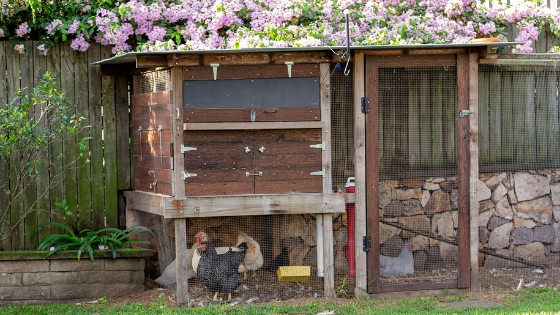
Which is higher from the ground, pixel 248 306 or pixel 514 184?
pixel 514 184

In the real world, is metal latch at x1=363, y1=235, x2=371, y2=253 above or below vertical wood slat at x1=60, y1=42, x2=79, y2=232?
below

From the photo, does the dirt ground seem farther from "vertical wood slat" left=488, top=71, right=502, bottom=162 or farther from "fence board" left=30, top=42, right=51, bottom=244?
"vertical wood slat" left=488, top=71, right=502, bottom=162

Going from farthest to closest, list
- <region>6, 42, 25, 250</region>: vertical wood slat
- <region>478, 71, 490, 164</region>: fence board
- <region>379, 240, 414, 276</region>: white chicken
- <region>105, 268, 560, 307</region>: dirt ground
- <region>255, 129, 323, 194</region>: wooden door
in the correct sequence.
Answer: <region>478, 71, 490, 164</region>: fence board → <region>6, 42, 25, 250</region>: vertical wood slat → <region>379, 240, 414, 276</region>: white chicken → <region>105, 268, 560, 307</region>: dirt ground → <region>255, 129, 323, 194</region>: wooden door

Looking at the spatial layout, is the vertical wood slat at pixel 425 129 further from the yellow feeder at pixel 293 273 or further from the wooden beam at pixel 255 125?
the yellow feeder at pixel 293 273

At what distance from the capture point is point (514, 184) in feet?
22.0

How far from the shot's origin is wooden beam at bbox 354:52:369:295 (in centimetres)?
536

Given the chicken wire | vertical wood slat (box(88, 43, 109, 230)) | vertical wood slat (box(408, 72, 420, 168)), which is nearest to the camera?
the chicken wire

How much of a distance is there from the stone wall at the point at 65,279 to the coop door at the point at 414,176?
2.35 metres

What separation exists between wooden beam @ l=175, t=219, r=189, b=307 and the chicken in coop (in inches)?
22.8

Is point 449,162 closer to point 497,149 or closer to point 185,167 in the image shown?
point 497,149

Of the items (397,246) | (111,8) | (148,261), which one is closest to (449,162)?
(397,246)

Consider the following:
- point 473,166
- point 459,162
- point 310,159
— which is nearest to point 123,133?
point 310,159

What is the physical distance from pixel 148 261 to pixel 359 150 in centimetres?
248

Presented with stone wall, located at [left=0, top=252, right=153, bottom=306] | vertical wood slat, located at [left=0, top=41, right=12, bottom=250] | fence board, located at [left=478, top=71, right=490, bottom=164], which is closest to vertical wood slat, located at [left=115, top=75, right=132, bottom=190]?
Answer: stone wall, located at [left=0, top=252, right=153, bottom=306]
